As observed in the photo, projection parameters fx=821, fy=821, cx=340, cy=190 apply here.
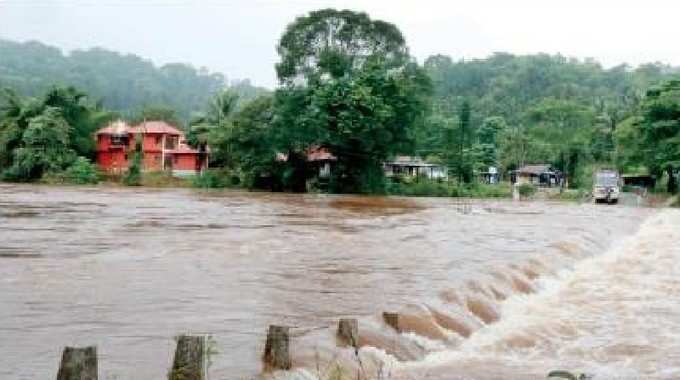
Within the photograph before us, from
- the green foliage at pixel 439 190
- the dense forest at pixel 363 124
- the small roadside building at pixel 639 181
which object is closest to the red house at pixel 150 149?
the dense forest at pixel 363 124

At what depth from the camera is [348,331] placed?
9102mm

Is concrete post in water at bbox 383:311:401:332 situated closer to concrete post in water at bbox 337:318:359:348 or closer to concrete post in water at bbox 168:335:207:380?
concrete post in water at bbox 337:318:359:348

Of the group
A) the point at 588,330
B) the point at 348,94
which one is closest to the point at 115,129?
the point at 348,94

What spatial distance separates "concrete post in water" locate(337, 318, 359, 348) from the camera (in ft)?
29.2

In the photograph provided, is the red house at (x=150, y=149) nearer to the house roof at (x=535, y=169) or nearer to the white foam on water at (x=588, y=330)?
the house roof at (x=535, y=169)

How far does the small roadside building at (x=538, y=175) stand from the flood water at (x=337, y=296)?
138 feet

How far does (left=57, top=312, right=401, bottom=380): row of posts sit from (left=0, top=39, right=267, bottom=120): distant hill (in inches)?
4153

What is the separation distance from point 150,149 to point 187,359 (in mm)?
61162

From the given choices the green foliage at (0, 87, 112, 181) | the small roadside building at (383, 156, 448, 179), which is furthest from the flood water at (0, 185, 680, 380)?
the small roadside building at (383, 156, 448, 179)

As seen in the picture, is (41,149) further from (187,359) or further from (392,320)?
(187,359)

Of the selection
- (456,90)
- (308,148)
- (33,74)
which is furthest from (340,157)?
(33,74)

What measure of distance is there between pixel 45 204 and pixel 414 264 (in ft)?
65.7

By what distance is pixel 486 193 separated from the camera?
54469 millimetres

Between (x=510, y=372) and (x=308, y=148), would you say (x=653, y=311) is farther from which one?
(x=308, y=148)
